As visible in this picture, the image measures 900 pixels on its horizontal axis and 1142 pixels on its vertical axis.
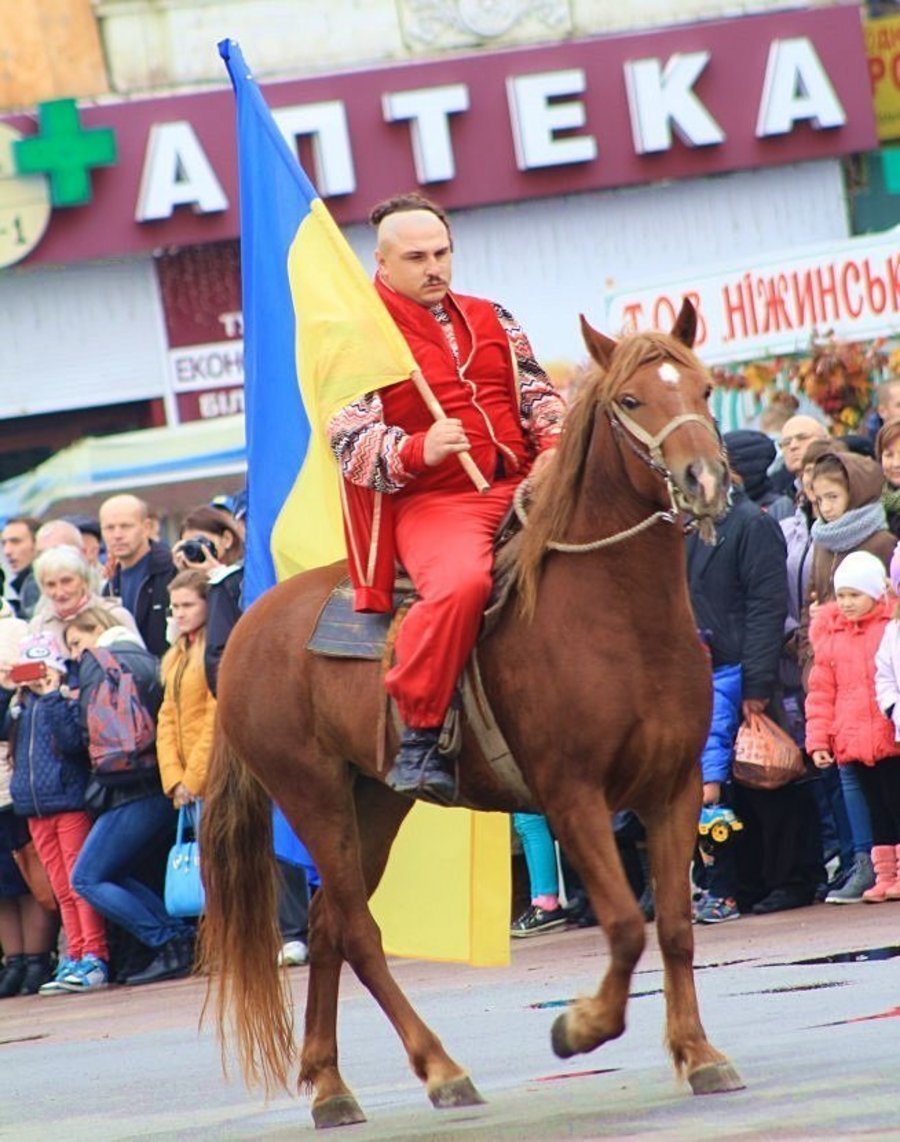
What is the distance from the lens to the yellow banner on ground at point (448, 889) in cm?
912

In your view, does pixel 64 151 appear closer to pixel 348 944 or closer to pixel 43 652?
pixel 43 652

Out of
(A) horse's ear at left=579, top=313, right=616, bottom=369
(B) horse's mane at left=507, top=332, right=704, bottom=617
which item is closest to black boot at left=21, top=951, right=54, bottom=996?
(B) horse's mane at left=507, top=332, right=704, bottom=617

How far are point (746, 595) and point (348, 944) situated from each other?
16.7ft

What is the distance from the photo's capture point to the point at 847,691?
1235cm

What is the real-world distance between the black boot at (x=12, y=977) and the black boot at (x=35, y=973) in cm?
3

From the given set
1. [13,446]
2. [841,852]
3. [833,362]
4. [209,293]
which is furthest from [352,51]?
[841,852]

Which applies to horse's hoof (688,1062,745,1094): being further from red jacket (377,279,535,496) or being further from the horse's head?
red jacket (377,279,535,496)

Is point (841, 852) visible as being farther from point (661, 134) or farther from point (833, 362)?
point (661, 134)

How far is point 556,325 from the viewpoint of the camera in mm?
29875

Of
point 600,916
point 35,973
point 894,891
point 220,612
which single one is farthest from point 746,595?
point 600,916

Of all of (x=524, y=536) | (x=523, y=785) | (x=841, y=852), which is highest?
(x=524, y=536)

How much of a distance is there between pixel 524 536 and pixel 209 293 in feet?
72.1

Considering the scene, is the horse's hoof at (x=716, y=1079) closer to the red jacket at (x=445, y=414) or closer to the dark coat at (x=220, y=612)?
the red jacket at (x=445, y=414)

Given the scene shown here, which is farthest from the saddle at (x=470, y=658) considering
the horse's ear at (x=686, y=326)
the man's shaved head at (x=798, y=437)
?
the man's shaved head at (x=798, y=437)
